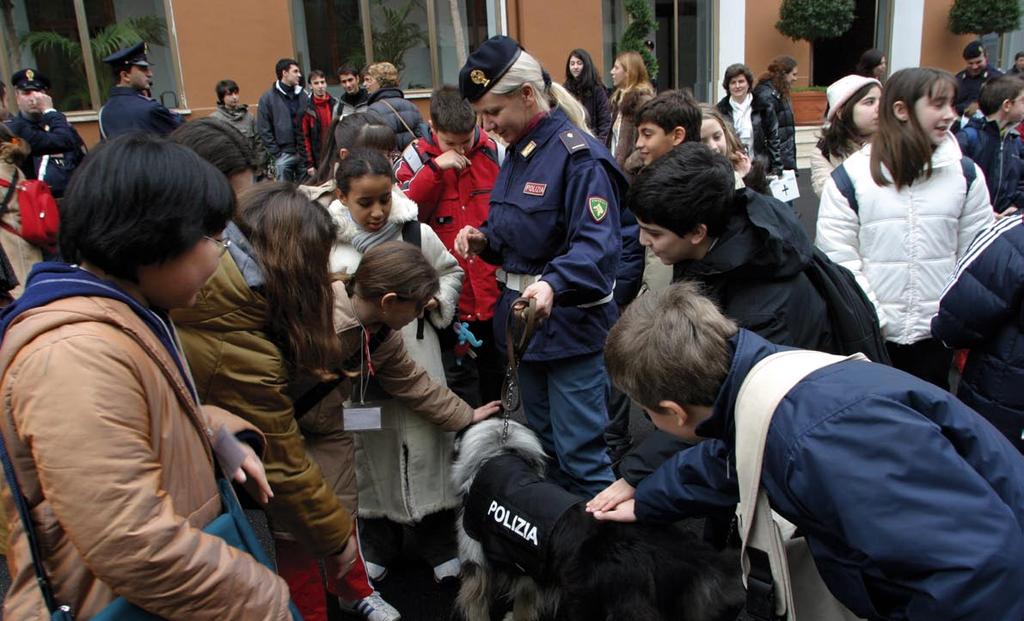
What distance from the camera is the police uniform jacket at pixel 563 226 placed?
8.49 feet

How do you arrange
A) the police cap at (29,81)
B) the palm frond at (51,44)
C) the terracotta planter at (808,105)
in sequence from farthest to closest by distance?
the terracotta planter at (808,105), the palm frond at (51,44), the police cap at (29,81)

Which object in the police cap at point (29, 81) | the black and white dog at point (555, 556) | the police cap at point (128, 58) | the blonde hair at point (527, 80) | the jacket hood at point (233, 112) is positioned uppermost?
the police cap at point (128, 58)

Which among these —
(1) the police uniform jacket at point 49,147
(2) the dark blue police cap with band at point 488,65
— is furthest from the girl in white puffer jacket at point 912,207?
(1) the police uniform jacket at point 49,147

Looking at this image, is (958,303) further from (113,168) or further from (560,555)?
(113,168)

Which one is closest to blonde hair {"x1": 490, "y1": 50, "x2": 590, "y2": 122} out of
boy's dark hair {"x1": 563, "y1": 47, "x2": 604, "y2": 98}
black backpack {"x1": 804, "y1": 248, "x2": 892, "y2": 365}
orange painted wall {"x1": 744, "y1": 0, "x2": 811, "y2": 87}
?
black backpack {"x1": 804, "y1": 248, "x2": 892, "y2": 365}

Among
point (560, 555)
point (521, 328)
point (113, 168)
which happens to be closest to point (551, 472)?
point (521, 328)

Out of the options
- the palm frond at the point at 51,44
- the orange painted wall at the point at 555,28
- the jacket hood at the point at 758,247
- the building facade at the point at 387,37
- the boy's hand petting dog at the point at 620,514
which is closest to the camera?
the boy's hand petting dog at the point at 620,514

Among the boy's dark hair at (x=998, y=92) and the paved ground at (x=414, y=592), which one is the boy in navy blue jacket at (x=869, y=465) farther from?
the boy's dark hair at (x=998, y=92)

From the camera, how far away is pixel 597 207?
2617 mm

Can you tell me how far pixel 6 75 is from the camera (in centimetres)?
1099

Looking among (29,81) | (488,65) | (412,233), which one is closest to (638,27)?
(29,81)

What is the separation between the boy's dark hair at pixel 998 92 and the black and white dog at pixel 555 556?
4.51 m

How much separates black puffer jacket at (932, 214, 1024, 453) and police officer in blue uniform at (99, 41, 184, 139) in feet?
16.6

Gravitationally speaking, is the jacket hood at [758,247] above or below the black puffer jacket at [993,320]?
above
